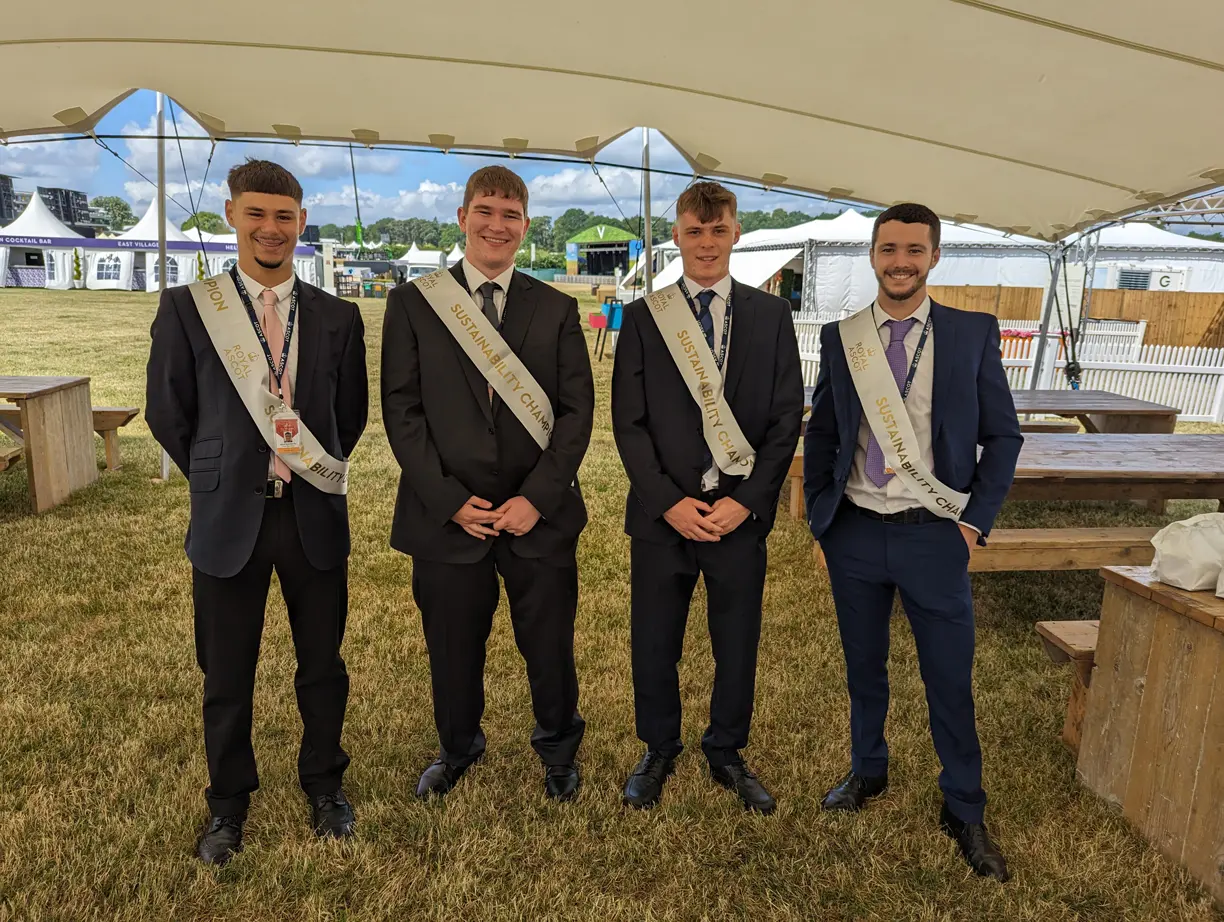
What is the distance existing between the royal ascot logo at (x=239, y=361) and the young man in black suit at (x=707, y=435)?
1.14 metres

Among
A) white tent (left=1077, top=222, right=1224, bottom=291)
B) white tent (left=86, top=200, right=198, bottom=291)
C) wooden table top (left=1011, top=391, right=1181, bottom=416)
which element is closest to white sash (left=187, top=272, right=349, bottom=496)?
wooden table top (left=1011, top=391, right=1181, bottom=416)

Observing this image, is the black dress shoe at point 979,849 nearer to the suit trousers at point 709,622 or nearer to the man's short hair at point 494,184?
the suit trousers at point 709,622

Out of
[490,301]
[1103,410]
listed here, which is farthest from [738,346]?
[1103,410]

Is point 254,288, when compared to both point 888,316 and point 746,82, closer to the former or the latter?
point 888,316

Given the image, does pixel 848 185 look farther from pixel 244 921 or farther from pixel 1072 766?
pixel 244 921

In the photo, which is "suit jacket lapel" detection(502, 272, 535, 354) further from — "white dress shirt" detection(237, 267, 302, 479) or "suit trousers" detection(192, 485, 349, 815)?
"suit trousers" detection(192, 485, 349, 815)

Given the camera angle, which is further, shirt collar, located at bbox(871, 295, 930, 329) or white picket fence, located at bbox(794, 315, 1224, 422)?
white picket fence, located at bbox(794, 315, 1224, 422)

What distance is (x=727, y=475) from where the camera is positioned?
260 cm

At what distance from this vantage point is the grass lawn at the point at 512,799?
2.30m

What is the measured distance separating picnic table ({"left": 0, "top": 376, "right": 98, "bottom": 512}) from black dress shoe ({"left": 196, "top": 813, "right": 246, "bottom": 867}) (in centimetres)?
478

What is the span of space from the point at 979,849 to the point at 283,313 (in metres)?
2.76

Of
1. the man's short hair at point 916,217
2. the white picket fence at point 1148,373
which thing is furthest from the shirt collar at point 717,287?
the white picket fence at point 1148,373

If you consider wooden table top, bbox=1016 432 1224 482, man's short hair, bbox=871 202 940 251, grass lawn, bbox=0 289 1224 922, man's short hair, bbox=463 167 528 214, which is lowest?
grass lawn, bbox=0 289 1224 922

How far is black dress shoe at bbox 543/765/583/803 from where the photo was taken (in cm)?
277
